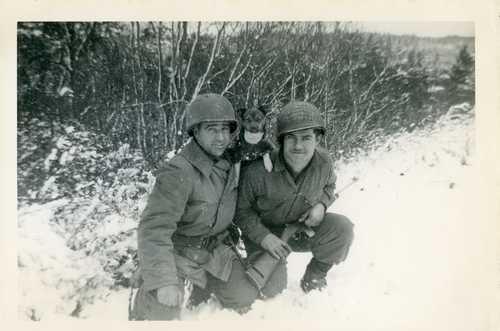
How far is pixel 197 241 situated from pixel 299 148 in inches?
35.3

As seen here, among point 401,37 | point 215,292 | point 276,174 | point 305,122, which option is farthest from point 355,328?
point 401,37

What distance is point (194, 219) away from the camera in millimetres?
2908

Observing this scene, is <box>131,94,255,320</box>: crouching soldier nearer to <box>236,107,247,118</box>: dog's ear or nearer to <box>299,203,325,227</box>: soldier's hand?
<box>236,107,247,118</box>: dog's ear

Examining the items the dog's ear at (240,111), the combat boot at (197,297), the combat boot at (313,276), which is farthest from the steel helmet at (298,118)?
the combat boot at (197,297)

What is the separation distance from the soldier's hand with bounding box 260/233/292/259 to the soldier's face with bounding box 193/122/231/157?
67cm

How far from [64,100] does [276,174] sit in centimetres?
156

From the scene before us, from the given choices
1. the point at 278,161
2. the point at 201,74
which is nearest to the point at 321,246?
the point at 278,161

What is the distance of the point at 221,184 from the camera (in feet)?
9.66

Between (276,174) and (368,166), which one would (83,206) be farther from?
(368,166)

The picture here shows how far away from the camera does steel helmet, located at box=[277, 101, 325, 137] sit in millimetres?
2973

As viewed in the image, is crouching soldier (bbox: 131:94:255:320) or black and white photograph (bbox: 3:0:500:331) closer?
crouching soldier (bbox: 131:94:255:320)

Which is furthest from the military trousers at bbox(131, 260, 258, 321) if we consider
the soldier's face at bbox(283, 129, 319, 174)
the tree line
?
the tree line

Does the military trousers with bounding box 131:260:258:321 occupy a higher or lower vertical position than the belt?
lower

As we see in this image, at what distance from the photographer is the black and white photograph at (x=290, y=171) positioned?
10.3 ft
